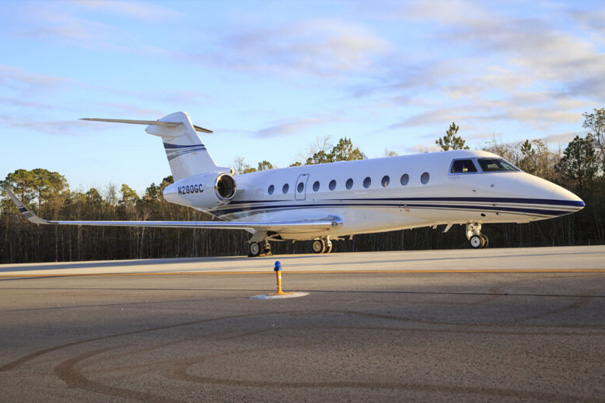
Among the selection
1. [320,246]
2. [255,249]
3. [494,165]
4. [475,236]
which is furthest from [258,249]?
[494,165]

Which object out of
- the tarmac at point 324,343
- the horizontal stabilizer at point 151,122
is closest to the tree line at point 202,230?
the horizontal stabilizer at point 151,122

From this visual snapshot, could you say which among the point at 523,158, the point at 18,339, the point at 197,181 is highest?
the point at 523,158

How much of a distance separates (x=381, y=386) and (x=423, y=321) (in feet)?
7.95

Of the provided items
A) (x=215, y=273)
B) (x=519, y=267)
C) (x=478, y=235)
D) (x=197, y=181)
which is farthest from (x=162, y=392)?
(x=197, y=181)

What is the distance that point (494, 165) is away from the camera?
1933cm

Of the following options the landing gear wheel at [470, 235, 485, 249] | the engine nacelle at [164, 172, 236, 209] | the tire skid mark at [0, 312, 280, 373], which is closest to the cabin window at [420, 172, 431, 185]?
the landing gear wheel at [470, 235, 485, 249]

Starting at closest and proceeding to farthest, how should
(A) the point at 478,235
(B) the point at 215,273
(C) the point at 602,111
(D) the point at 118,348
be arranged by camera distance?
(D) the point at 118,348, (B) the point at 215,273, (A) the point at 478,235, (C) the point at 602,111

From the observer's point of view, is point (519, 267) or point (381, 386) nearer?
point (381, 386)

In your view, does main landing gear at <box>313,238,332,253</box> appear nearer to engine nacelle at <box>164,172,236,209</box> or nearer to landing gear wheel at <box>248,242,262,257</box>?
landing gear wheel at <box>248,242,262,257</box>

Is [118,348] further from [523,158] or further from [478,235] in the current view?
[523,158]

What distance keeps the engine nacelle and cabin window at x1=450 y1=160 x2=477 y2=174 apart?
10.6 meters

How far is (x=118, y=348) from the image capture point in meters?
5.62

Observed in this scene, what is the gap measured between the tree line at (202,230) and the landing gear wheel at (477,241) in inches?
940

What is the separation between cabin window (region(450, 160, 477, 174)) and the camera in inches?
765
